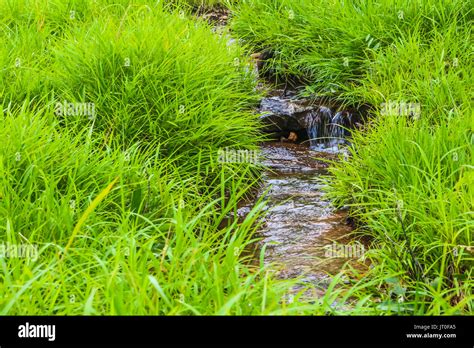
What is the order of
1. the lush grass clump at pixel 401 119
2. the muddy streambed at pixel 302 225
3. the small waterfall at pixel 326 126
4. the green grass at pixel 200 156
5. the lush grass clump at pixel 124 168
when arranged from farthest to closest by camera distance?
the small waterfall at pixel 326 126, the muddy streambed at pixel 302 225, the lush grass clump at pixel 401 119, the green grass at pixel 200 156, the lush grass clump at pixel 124 168

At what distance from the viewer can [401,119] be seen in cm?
421

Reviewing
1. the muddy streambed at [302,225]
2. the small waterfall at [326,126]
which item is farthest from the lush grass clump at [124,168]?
the small waterfall at [326,126]

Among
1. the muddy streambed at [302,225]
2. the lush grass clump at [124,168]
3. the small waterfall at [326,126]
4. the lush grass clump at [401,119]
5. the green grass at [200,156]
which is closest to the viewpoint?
the lush grass clump at [124,168]

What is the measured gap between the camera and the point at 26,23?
5.92 metres

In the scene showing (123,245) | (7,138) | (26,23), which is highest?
(26,23)

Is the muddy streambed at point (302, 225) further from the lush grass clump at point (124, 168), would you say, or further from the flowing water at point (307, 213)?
the lush grass clump at point (124, 168)

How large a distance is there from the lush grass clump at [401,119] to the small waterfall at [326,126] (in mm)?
165

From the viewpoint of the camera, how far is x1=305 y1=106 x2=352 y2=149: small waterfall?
5641 mm

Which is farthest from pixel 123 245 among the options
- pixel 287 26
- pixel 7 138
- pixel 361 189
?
pixel 287 26

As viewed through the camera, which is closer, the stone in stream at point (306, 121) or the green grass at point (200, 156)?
the green grass at point (200, 156)

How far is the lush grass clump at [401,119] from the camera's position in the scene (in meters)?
3.08

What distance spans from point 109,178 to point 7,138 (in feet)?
2.01

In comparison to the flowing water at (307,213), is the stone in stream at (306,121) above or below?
above
